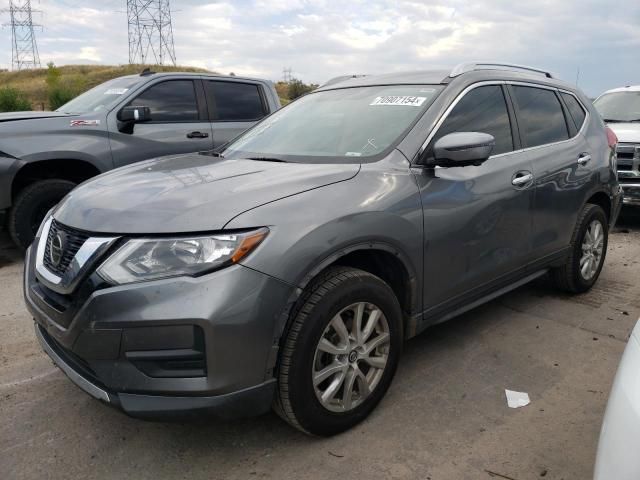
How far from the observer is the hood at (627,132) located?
7.12 meters

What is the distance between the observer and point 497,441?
98.0 inches

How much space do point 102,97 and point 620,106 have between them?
743 cm

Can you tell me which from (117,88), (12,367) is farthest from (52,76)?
(12,367)

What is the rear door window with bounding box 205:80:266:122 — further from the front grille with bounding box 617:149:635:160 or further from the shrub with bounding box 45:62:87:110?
the shrub with bounding box 45:62:87:110

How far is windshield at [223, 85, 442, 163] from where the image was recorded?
9.67 feet

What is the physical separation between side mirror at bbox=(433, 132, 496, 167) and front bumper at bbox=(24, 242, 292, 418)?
1136 millimetres

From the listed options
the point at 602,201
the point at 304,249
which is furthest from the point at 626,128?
the point at 304,249

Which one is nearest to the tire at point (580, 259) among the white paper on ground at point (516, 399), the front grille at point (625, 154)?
the white paper on ground at point (516, 399)

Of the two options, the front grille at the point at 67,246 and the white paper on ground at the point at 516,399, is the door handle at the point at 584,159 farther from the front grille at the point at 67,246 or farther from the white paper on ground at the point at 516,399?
the front grille at the point at 67,246

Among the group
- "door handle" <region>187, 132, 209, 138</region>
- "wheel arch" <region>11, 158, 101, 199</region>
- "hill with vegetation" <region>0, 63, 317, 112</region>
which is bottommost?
"wheel arch" <region>11, 158, 101, 199</region>

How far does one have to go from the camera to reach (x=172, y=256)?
208cm

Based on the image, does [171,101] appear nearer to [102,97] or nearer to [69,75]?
[102,97]

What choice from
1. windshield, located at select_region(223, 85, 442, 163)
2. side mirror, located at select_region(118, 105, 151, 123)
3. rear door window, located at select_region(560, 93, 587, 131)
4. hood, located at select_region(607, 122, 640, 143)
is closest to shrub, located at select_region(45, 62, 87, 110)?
side mirror, located at select_region(118, 105, 151, 123)

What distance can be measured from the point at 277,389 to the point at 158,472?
0.64 meters
